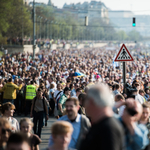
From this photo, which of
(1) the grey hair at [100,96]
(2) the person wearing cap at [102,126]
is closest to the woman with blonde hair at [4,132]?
(2) the person wearing cap at [102,126]

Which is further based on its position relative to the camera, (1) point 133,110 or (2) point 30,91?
(2) point 30,91

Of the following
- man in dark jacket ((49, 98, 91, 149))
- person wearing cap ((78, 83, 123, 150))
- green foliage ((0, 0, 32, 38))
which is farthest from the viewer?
green foliage ((0, 0, 32, 38))

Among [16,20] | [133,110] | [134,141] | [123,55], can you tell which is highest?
[16,20]

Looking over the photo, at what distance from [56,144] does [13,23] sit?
62.7 meters

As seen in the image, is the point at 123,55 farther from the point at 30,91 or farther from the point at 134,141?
the point at 134,141

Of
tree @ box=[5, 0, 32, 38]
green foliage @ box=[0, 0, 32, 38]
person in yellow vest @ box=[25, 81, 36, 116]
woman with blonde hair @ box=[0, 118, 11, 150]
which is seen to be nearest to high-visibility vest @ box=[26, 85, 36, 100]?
person in yellow vest @ box=[25, 81, 36, 116]

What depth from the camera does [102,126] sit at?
3301 millimetres

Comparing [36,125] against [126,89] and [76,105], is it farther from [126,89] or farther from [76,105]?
[76,105]

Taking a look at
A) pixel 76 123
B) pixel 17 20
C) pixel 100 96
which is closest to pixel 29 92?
pixel 76 123

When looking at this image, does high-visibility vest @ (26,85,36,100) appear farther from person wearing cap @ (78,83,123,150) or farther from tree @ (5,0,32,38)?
tree @ (5,0,32,38)

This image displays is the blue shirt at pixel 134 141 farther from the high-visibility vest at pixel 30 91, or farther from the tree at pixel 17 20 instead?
the tree at pixel 17 20

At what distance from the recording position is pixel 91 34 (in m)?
189

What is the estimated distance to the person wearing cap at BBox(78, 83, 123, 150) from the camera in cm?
326

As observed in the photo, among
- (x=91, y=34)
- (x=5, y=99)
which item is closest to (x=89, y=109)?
(x=5, y=99)
